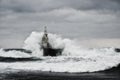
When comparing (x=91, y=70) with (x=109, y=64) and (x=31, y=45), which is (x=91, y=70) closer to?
(x=109, y=64)

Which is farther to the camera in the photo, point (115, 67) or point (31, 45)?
point (31, 45)

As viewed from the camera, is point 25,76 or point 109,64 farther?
point 109,64

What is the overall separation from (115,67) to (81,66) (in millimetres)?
3006

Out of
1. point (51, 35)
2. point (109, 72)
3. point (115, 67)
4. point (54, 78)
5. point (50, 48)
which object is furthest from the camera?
point (51, 35)

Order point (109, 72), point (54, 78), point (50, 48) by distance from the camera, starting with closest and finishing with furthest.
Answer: point (54, 78), point (109, 72), point (50, 48)

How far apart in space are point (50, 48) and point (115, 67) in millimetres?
23674

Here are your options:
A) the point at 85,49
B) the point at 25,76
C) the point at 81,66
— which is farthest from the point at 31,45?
the point at 25,76

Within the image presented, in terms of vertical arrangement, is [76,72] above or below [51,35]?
below

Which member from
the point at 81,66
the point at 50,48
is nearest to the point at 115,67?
the point at 81,66

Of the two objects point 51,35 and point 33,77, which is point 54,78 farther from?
point 51,35

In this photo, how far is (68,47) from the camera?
2286 inches

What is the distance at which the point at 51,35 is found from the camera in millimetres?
56156

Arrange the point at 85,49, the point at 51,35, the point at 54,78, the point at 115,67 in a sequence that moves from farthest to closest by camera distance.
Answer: the point at 85,49
the point at 51,35
the point at 115,67
the point at 54,78

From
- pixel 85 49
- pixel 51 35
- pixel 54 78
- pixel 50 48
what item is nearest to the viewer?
pixel 54 78
